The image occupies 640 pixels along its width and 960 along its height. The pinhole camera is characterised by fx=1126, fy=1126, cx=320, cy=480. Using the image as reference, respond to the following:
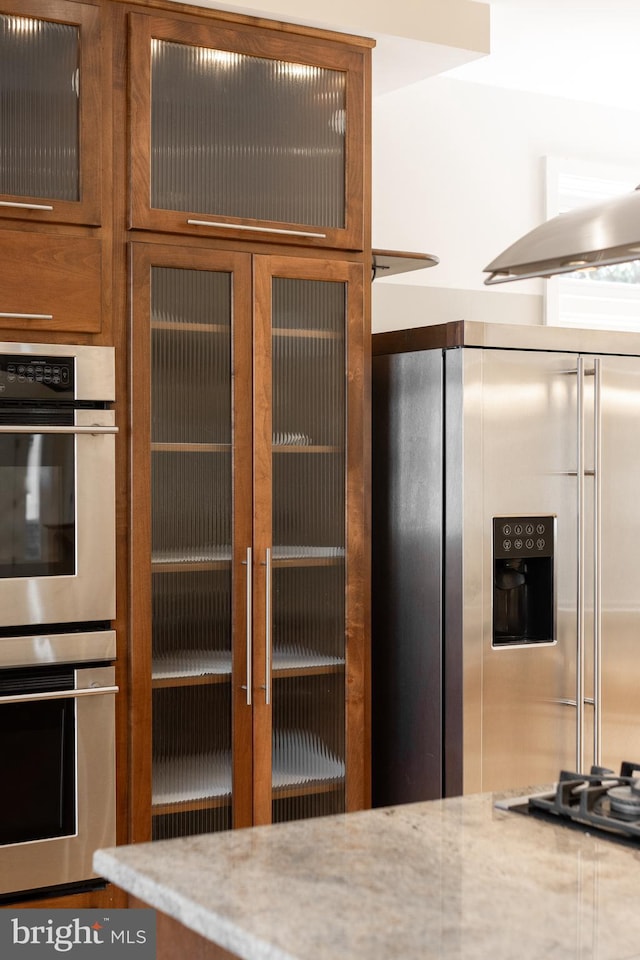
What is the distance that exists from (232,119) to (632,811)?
1983 mm

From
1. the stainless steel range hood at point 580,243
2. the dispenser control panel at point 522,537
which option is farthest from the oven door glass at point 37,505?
the stainless steel range hood at point 580,243

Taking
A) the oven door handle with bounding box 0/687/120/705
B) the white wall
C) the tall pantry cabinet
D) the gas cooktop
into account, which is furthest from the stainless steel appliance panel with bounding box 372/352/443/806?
the gas cooktop

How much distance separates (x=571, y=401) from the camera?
3148 mm

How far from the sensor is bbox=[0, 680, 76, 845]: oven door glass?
262 cm

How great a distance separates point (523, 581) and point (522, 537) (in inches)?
6.0

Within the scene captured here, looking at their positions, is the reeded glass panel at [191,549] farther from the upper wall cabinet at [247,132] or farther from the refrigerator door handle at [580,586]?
the refrigerator door handle at [580,586]

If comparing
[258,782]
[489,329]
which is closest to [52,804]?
[258,782]

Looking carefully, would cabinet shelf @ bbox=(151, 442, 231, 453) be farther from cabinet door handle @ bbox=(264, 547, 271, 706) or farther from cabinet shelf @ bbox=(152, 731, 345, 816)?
cabinet shelf @ bbox=(152, 731, 345, 816)

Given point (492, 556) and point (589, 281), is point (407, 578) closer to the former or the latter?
point (492, 556)

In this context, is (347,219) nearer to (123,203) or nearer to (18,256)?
(123,203)

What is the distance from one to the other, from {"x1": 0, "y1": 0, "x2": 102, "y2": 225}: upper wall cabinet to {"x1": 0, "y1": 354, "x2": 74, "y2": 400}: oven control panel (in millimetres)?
331

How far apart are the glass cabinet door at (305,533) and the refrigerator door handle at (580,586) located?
24.6 inches

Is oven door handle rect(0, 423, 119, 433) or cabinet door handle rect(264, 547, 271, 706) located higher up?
oven door handle rect(0, 423, 119, 433)

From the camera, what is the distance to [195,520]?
283cm
